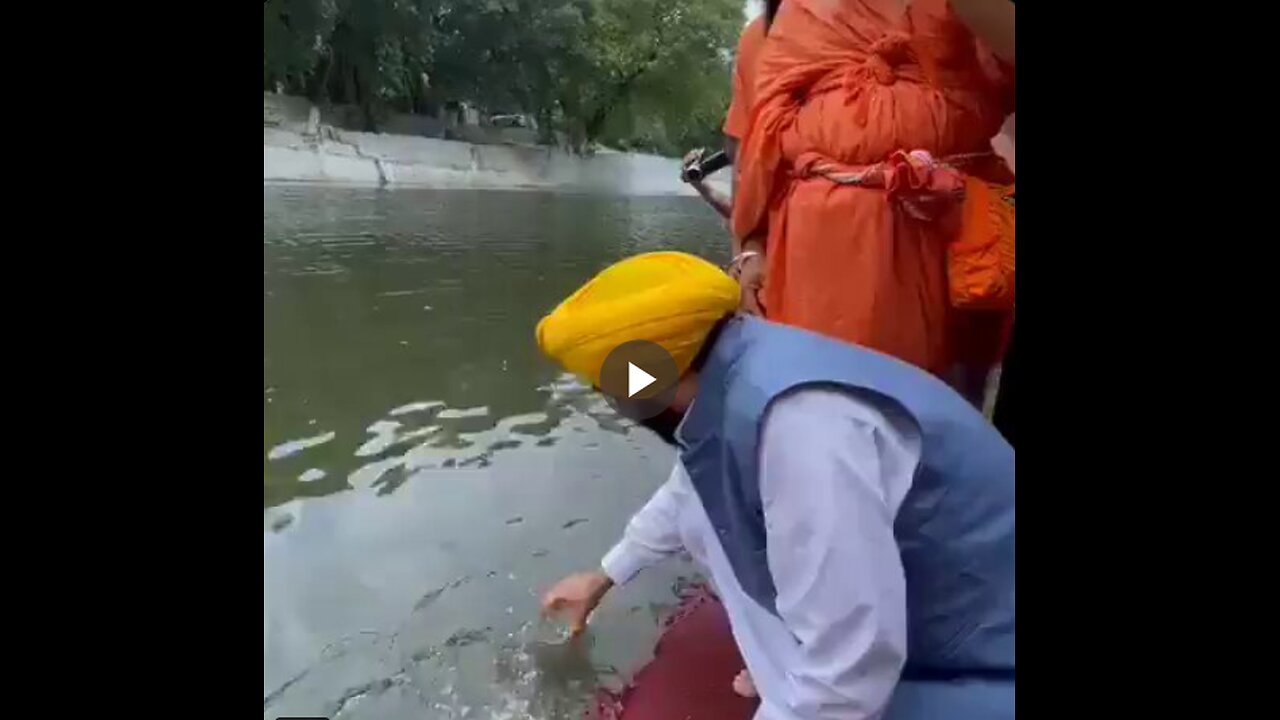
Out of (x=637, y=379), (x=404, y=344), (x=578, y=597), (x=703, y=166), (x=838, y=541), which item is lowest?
(x=404, y=344)

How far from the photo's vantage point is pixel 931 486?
1.26 metres

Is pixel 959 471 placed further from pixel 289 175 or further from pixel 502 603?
pixel 289 175

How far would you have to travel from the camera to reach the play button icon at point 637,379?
4.44ft

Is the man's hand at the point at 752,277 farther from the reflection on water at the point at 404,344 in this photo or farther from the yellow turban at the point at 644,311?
the reflection on water at the point at 404,344

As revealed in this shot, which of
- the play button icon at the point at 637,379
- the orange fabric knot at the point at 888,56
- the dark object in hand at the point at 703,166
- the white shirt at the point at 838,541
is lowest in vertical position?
the white shirt at the point at 838,541

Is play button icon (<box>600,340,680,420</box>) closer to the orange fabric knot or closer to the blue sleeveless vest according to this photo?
the blue sleeveless vest

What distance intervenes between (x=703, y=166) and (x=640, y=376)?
109cm

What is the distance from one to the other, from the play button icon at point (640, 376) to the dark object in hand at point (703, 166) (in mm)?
1048

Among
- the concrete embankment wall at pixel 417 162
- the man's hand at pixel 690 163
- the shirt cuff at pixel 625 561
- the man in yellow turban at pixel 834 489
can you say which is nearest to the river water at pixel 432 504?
the shirt cuff at pixel 625 561

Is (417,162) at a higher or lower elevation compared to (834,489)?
lower

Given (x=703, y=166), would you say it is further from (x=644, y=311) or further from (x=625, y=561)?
(x=644, y=311)

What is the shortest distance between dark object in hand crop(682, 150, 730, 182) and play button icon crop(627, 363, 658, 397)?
106cm

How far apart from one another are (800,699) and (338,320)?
14.3 ft

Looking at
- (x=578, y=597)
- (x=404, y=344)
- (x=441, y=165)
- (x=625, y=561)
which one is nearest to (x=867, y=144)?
(x=625, y=561)
